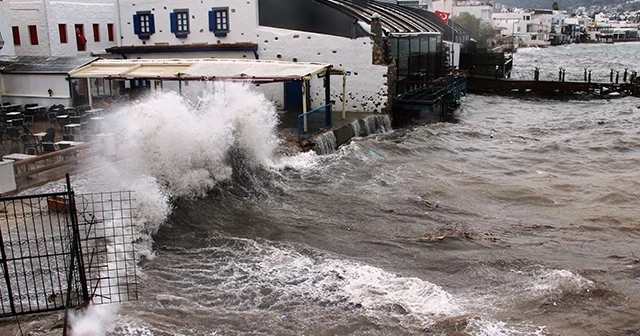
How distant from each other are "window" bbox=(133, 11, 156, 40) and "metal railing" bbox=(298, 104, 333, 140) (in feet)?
37.4

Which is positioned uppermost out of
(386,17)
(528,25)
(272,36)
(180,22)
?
(528,25)

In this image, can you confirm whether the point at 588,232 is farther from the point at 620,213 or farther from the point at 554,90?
the point at 554,90

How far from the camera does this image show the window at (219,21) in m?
27.3

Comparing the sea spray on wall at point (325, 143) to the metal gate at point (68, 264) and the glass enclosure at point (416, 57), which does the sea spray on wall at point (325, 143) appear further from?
the metal gate at point (68, 264)

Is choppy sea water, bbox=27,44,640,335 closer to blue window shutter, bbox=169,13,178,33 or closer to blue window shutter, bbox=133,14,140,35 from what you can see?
blue window shutter, bbox=169,13,178,33

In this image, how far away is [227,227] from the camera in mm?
12820

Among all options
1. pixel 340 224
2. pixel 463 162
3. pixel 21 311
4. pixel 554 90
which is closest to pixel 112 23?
pixel 463 162

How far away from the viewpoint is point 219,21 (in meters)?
27.4

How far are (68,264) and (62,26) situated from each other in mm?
21766

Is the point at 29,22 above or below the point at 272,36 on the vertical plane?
above

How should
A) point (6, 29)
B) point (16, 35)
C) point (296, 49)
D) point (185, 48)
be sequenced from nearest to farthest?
point (6, 29) → point (296, 49) → point (16, 35) → point (185, 48)

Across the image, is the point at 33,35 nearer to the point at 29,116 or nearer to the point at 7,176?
the point at 29,116

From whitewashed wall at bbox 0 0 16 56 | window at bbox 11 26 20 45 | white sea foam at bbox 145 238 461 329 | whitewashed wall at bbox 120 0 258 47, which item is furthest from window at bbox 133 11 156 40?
white sea foam at bbox 145 238 461 329

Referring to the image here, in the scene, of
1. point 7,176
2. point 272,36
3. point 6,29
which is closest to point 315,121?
point 272,36
